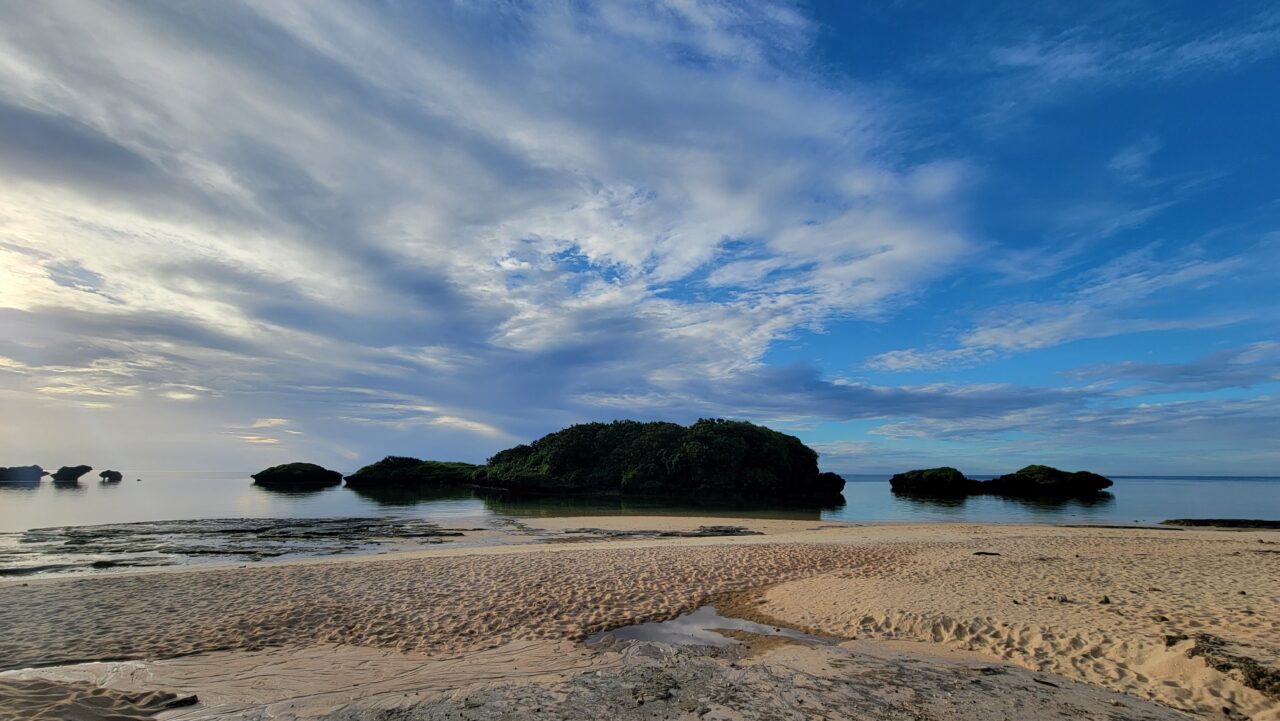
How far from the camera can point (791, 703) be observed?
7.48m

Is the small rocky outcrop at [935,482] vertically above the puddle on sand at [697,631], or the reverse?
the small rocky outcrop at [935,482]

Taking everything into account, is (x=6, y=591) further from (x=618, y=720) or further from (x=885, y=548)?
(x=885, y=548)

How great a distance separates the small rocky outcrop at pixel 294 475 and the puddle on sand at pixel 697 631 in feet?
363

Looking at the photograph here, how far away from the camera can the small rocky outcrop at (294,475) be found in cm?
10562

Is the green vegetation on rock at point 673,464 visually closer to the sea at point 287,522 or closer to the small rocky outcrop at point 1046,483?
the sea at point 287,522

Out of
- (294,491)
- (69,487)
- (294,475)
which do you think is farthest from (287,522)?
(294,475)

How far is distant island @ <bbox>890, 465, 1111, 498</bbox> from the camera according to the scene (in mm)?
67875

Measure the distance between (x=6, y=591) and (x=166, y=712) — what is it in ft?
39.7

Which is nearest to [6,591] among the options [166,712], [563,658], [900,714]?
[166,712]

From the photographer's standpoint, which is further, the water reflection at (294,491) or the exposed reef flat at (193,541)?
the water reflection at (294,491)

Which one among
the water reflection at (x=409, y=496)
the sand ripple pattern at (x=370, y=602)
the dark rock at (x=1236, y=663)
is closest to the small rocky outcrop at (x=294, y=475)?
the water reflection at (x=409, y=496)

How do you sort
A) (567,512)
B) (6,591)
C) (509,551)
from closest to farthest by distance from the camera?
(6,591)
(509,551)
(567,512)

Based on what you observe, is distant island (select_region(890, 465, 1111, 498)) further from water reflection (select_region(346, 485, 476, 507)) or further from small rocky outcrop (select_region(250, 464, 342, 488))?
small rocky outcrop (select_region(250, 464, 342, 488))

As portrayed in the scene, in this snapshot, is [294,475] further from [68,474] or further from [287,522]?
[287,522]
